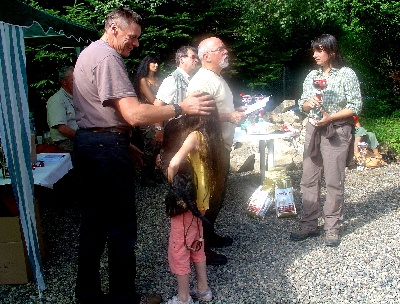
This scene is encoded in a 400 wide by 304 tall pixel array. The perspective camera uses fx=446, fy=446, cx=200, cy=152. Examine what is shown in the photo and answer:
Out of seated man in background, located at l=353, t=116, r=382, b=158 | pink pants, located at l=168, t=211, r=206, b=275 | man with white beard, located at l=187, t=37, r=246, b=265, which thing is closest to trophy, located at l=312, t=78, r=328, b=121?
man with white beard, located at l=187, t=37, r=246, b=265

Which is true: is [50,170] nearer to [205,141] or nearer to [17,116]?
[17,116]

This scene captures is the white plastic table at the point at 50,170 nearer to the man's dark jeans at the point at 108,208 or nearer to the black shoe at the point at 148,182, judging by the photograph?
the man's dark jeans at the point at 108,208

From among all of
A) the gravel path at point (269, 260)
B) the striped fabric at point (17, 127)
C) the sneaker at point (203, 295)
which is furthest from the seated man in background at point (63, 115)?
the sneaker at point (203, 295)

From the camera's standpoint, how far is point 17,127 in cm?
313

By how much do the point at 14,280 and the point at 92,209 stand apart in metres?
1.16

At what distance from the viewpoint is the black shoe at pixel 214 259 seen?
375cm

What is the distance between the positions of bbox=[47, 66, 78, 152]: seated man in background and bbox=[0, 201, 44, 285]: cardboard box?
1671 millimetres

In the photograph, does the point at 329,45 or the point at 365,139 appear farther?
the point at 365,139

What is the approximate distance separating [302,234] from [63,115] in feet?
9.42

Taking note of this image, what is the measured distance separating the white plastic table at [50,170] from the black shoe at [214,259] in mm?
1475

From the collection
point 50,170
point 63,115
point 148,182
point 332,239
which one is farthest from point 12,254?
point 148,182

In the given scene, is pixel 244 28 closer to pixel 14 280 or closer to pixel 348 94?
pixel 348 94

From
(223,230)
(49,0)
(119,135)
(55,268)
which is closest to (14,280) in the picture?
(55,268)

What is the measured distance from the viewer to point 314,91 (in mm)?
4062
